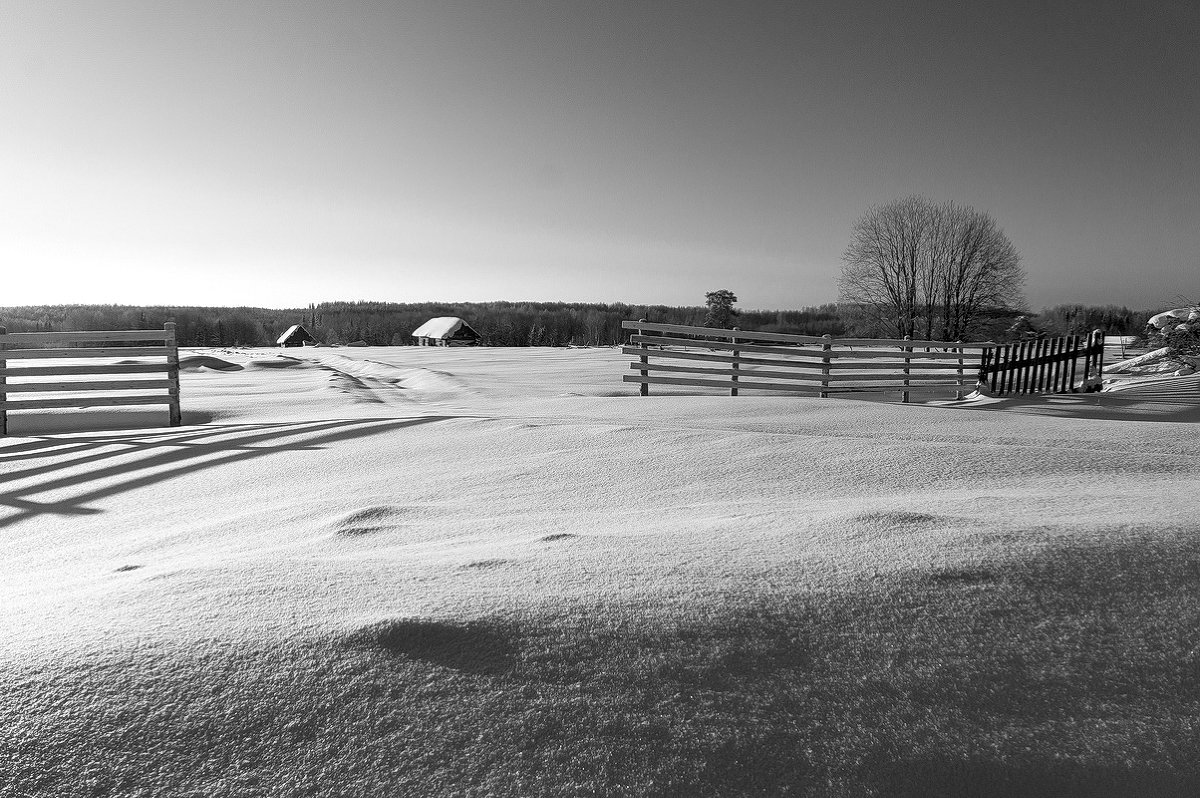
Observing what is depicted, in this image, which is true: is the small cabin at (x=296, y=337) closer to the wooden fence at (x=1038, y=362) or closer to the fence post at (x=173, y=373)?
the fence post at (x=173, y=373)

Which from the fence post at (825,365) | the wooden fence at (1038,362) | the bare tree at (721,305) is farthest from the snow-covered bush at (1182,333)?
the bare tree at (721,305)

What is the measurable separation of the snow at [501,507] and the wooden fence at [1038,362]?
7413 millimetres

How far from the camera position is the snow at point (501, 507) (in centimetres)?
222

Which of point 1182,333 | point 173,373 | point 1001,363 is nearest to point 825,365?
A: point 1001,363

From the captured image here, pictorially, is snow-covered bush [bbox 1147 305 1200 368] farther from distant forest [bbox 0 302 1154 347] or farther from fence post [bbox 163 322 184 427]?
distant forest [bbox 0 302 1154 347]

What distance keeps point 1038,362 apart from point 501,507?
47.1 ft

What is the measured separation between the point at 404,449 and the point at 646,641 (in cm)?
477

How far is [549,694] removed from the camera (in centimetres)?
166

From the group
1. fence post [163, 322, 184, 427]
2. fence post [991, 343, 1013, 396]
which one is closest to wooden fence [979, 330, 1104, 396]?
fence post [991, 343, 1013, 396]

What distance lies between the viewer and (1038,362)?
14.4 m

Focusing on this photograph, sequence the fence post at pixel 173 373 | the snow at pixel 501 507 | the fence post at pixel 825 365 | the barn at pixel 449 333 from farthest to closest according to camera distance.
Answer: the barn at pixel 449 333
the fence post at pixel 825 365
the fence post at pixel 173 373
the snow at pixel 501 507

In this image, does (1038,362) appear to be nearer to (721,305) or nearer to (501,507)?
(501,507)

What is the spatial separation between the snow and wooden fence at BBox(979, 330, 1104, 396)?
7.41 metres

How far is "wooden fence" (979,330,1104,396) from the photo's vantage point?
1429 cm
